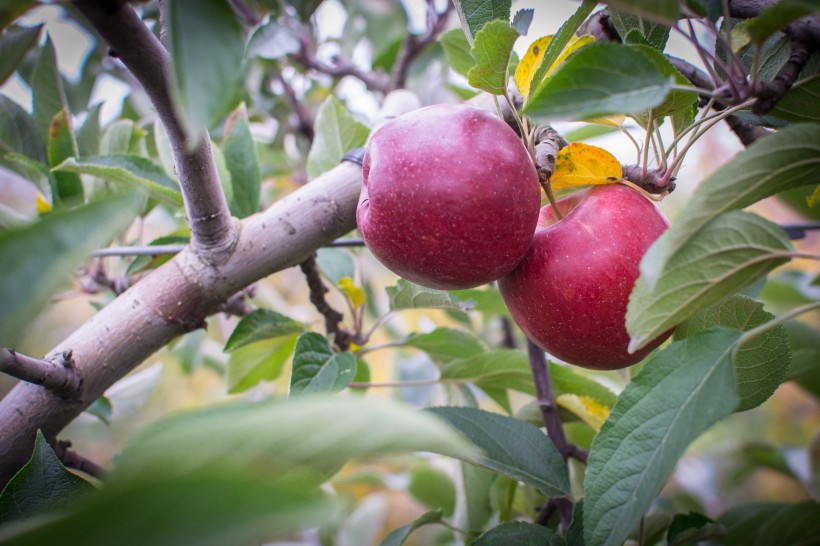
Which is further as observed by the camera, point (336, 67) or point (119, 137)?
point (336, 67)

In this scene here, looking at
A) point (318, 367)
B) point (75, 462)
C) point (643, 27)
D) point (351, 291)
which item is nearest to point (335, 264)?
point (351, 291)

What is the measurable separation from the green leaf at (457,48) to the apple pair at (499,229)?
313 mm

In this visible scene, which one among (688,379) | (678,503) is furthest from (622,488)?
(678,503)

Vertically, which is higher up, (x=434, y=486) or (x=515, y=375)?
(x=515, y=375)

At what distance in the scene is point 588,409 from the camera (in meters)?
0.72

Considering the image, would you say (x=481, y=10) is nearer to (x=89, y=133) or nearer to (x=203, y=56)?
(x=203, y=56)

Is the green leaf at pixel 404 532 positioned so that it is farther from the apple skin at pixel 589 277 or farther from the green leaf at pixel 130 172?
the green leaf at pixel 130 172

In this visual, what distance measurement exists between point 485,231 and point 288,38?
0.68 m

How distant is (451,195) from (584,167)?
6.5 inches

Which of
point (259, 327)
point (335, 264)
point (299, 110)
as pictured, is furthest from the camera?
point (299, 110)

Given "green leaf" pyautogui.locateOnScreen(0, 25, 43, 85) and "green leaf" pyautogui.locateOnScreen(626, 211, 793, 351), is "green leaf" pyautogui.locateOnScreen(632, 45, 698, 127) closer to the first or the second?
"green leaf" pyautogui.locateOnScreen(626, 211, 793, 351)

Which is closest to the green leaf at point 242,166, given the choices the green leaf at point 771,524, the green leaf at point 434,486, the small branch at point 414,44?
the small branch at point 414,44

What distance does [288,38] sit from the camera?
991 mm

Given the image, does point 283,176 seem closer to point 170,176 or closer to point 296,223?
point 170,176
